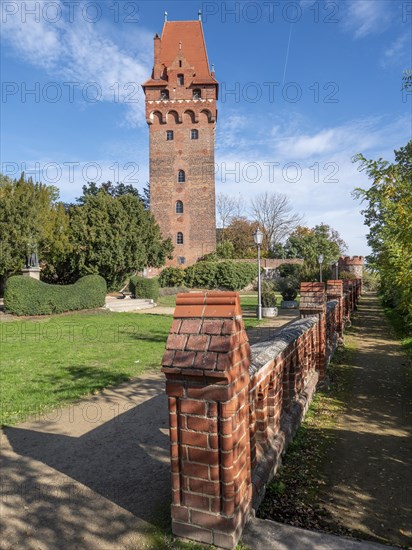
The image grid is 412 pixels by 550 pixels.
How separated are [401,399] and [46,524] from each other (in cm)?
504

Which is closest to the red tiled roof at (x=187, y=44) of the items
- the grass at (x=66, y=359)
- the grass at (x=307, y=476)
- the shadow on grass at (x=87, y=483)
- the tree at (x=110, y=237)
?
the tree at (x=110, y=237)

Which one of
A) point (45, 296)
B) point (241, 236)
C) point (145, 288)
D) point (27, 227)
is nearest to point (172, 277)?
point (145, 288)

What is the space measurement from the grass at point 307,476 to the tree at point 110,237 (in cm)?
2004

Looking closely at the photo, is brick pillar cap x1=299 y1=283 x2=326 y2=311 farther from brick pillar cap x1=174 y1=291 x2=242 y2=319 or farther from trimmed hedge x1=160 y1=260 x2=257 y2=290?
trimmed hedge x1=160 y1=260 x2=257 y2=290

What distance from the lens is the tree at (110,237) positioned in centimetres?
2378

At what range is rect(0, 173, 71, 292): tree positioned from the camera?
21.3 m

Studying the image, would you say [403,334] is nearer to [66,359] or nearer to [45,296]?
[66,359]

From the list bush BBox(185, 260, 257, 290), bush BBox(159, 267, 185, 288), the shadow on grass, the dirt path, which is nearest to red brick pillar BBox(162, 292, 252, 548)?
the shadow on grass

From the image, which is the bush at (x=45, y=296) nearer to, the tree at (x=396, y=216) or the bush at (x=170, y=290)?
the bush at (x=170, y=290)

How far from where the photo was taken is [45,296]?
1747 cm

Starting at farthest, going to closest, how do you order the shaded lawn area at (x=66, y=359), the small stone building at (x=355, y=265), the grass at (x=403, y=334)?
1. the small stone building at (x=355, y=265)
2. the grass at (x=403, y=334)
3. the shaded lawn area at (x=66, y=359)

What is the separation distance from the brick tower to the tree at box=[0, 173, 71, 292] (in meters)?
14.8

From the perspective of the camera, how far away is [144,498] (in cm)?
288

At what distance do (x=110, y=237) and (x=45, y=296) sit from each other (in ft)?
24.2
